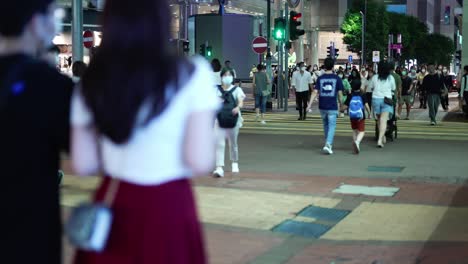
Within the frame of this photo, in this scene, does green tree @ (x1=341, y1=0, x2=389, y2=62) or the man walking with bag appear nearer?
the man walking with bag

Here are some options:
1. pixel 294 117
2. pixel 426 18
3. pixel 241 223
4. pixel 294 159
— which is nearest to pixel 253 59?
pixel 294 117

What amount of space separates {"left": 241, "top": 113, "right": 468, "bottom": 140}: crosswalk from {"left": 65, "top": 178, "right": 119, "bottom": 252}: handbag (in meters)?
15.2

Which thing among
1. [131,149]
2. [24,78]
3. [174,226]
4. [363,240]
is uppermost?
[24,78]

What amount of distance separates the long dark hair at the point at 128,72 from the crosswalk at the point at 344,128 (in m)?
15.1

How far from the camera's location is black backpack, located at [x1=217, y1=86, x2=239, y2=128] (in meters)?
10.2

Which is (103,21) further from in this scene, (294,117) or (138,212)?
(294,117)

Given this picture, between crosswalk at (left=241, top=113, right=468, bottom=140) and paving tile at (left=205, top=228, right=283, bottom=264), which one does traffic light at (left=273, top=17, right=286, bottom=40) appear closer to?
crosswalk at (left=241, top=113, right=468, bottom=140)

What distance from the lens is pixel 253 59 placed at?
33344 mm

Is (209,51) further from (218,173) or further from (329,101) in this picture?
(218,173)

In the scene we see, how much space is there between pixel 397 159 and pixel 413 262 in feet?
23.3

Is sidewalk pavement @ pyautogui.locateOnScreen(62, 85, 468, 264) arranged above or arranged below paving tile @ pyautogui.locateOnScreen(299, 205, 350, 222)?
above

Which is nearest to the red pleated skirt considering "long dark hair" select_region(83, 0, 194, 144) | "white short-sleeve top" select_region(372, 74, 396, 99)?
"long dark hair" select_region(83, 0, 194, 144)

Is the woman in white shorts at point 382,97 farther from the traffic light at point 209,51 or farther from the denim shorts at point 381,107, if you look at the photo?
the traffic light at point 209,51

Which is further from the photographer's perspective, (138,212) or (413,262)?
(413,262)
